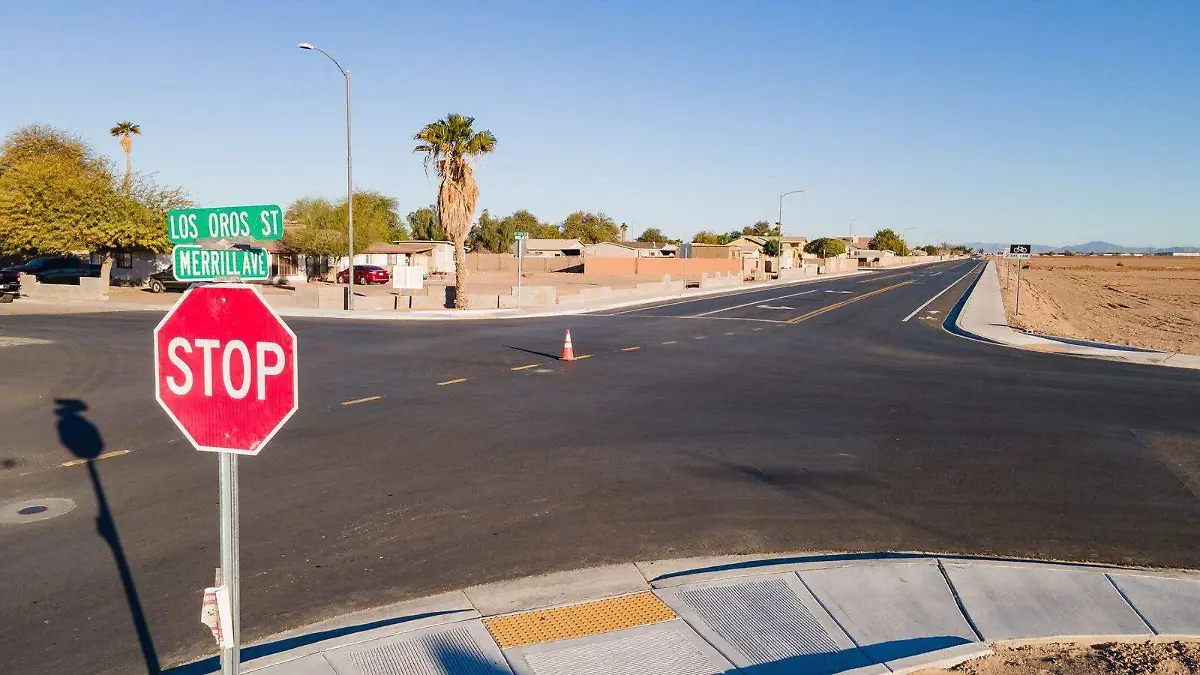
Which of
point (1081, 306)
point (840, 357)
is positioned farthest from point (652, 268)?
point (840, 357)

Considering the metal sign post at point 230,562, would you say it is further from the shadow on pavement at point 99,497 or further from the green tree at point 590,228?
the green tree at point 590,228

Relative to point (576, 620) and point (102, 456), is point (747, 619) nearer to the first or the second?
point (576, 620)

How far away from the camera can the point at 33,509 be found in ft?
28.5

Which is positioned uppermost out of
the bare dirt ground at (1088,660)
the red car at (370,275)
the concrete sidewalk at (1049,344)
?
the red car at (370,275)

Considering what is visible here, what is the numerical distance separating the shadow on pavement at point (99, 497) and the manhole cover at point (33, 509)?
0.33 m

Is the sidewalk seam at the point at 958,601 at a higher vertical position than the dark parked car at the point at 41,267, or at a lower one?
lower

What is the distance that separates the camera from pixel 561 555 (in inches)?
299

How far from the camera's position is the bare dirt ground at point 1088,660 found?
5555mm

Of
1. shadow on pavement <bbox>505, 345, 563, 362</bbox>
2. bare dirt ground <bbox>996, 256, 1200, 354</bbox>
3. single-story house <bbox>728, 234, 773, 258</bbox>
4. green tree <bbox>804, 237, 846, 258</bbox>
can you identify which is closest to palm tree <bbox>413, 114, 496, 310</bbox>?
shadow on pavement <bbox>505, 345, 563, 362</bbox>

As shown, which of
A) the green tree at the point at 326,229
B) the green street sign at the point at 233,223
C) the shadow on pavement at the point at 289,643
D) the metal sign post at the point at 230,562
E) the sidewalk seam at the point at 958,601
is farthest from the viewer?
the green tree at the point at 326,229

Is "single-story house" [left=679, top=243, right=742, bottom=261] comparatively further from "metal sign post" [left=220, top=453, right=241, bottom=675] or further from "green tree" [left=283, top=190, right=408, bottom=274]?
"metal sign post" [left=220, top=453, right=241, bottom=675]

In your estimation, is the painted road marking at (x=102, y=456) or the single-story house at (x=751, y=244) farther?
the single-story house at (x=751, y=244)

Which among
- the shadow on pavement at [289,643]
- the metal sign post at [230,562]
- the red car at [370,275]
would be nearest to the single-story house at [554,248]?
the red car at [370,275]

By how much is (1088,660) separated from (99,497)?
922 centimetres
